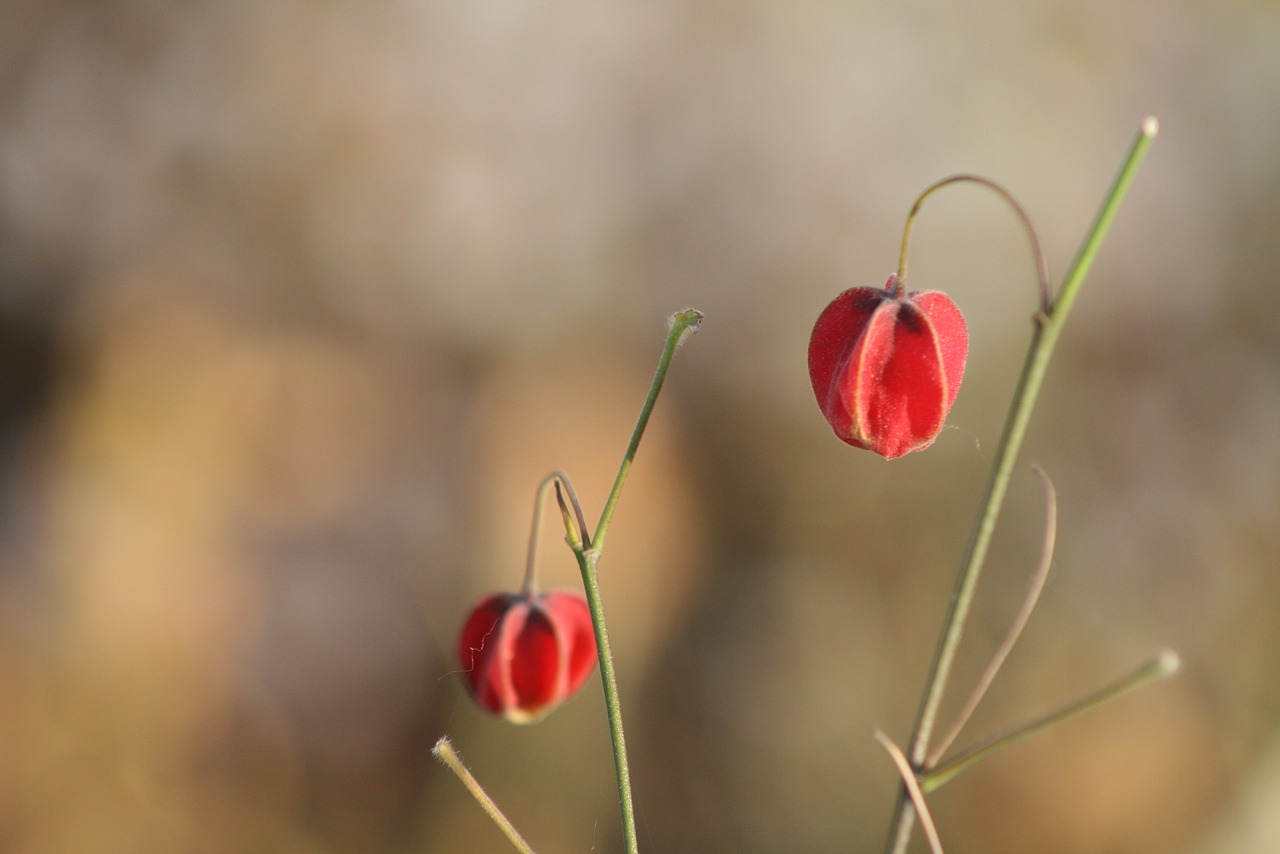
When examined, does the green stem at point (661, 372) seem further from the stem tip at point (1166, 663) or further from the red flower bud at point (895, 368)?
the stem tip at point (1166, 663)

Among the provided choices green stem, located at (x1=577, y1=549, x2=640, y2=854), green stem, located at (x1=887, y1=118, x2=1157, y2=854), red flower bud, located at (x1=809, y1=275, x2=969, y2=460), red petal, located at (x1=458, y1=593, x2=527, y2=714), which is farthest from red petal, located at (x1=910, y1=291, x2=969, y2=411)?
red petal, located at (x1=458, y1=593, x2=527, y2=714)

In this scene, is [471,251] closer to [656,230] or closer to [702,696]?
[656,230]

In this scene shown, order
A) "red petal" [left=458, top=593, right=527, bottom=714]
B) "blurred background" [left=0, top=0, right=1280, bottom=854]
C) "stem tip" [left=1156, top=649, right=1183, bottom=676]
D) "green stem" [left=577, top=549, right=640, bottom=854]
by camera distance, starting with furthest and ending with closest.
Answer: "blurred background" [left=0, top=0, right=1280, bottom=854], "red petal" [left=458, top=593, right=527, bottom=714], "green stem" [left=577, top=549, right=640, bottom=854], "stem tip" [left=1156, top=649, right=1183, bottom=676]

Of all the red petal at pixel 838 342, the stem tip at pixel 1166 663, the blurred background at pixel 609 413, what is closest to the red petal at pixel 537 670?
the red petal at pixel 838 342

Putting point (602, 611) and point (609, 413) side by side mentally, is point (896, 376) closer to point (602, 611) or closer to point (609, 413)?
point (602, 611)

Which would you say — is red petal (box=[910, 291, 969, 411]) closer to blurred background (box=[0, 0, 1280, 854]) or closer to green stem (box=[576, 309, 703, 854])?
green stem (box=[576, 309, 703, 854])

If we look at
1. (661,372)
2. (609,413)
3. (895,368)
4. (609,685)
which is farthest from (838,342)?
(609,413)
